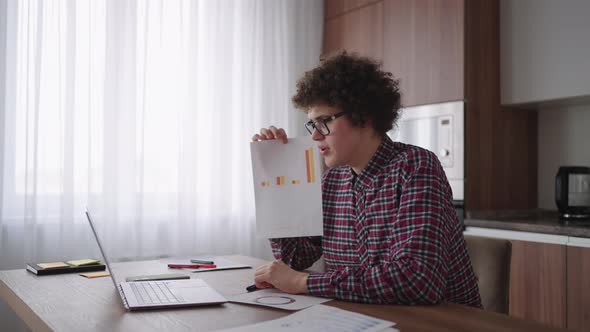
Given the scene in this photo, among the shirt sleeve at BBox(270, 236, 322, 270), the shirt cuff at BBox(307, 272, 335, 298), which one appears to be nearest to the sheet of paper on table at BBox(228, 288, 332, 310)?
the shirt cuff at BBox(307, 272, 335, 298)

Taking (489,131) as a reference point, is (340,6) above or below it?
above

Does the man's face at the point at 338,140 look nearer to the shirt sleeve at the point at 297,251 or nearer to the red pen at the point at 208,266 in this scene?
the shirt sleeve at the point at 297,251

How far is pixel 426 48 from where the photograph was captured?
2973 mm

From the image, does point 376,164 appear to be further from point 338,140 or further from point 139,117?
point 139,117

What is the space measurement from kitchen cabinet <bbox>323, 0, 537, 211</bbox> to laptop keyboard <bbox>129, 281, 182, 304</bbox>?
1777 millimetres

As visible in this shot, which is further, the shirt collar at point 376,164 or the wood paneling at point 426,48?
the wood paneling at point 426,48

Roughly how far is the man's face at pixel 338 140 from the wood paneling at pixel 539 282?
1361 millimetres

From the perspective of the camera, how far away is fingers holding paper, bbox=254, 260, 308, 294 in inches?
46.3

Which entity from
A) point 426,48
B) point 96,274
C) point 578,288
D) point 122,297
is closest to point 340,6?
point 426,48

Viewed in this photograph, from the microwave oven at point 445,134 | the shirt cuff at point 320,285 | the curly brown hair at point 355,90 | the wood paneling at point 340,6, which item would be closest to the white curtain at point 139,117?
the wood paneling at point 340,6

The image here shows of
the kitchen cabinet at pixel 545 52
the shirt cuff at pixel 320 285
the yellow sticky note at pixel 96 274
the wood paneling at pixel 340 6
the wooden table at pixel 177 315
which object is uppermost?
the wood paneling at pixel 340 6

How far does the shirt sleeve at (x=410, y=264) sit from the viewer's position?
3.58ft

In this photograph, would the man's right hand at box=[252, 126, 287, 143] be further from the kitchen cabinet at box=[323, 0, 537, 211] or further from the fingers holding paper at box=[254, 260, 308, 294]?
the kitchen cabinet at box=[323, 0, 537, 211]

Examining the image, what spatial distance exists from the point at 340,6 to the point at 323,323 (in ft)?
10.1
